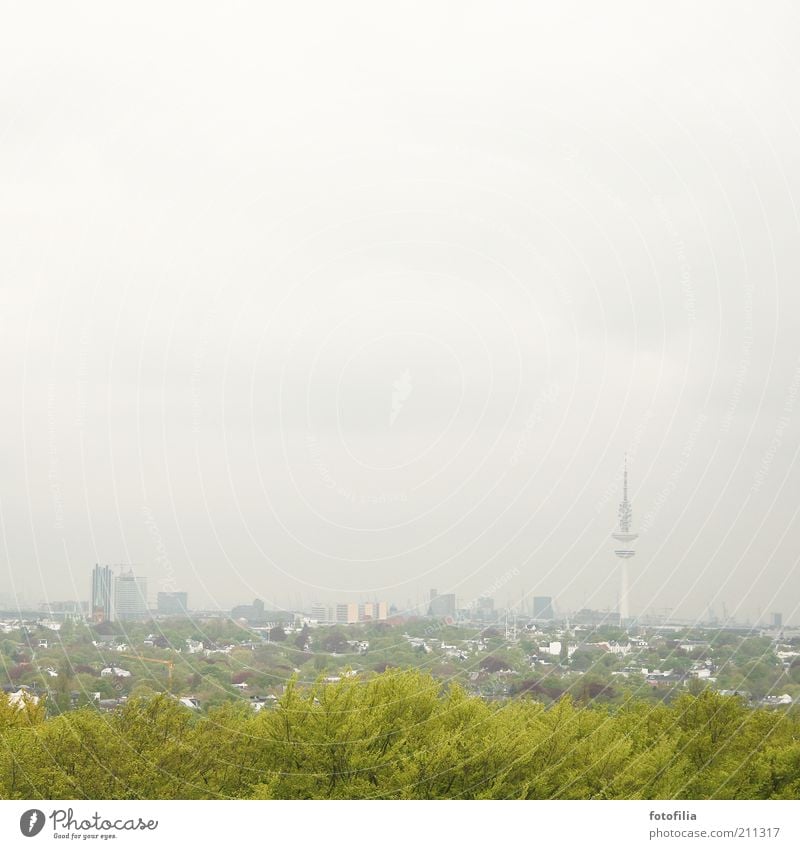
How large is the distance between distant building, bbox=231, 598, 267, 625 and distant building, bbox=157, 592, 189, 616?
4.76 ft

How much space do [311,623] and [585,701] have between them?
1289 cm

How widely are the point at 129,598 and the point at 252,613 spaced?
3178 mm

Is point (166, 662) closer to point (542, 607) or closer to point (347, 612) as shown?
point (347, 612)

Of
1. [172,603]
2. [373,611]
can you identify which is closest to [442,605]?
[373,611]

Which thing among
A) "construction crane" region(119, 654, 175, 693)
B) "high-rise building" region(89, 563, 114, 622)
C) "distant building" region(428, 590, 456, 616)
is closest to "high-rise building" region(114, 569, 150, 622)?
"high-rise building" region(89, 563, 114, 622)

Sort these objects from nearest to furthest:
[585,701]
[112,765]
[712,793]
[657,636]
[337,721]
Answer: [112,765]
[337,721]
[712,793]
[657,636]
[585,701]

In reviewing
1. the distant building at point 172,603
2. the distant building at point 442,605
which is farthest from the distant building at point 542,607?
the distant building at point 172,603

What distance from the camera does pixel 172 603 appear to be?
24.3 meters

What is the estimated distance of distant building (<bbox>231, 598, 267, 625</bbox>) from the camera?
83.7 ft

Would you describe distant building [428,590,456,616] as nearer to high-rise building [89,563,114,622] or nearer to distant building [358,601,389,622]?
distant building [358,601,389,622]
